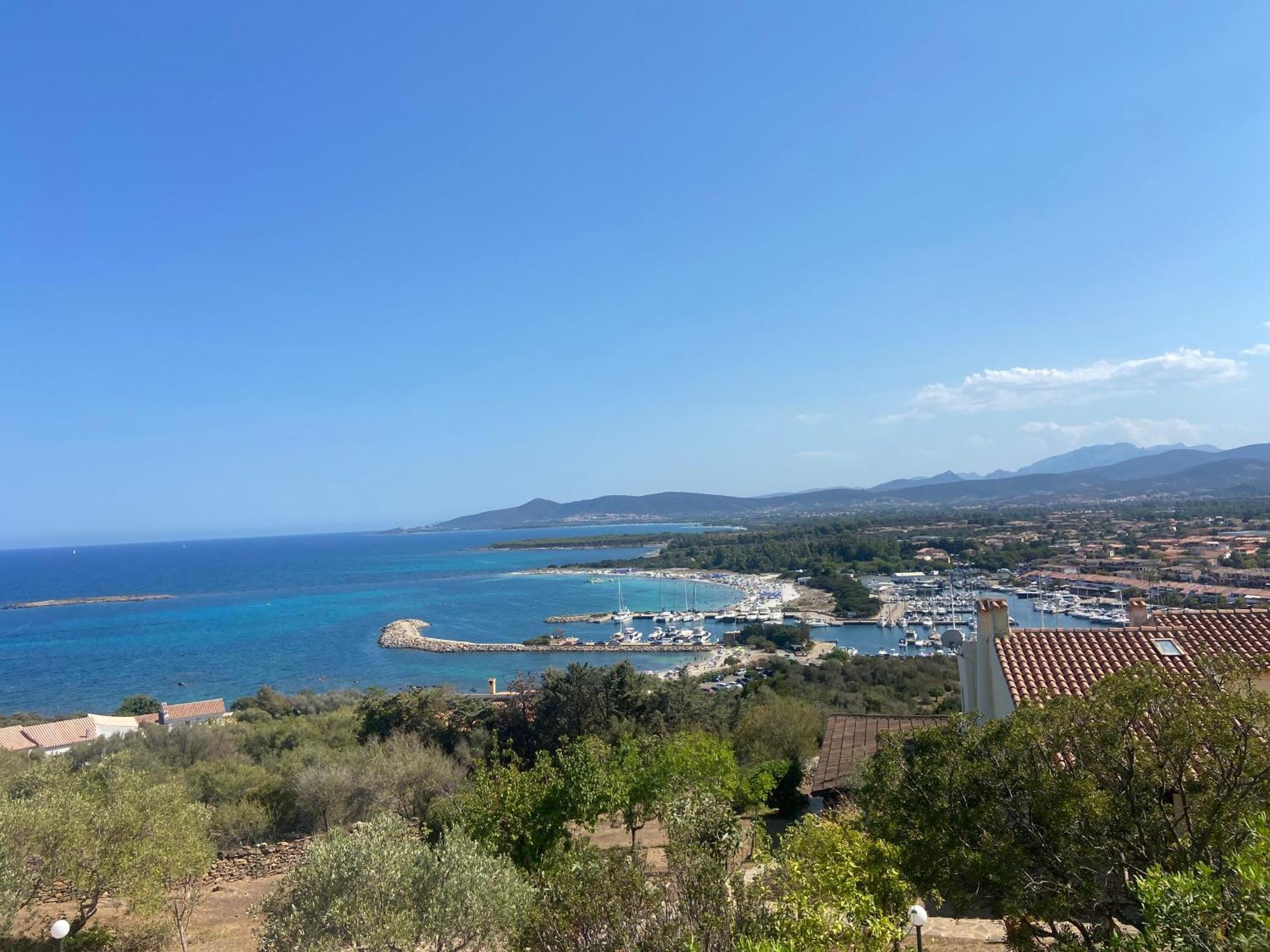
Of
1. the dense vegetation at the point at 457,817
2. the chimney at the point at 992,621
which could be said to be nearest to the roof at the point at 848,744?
the dense vegetation at the point at 457,817

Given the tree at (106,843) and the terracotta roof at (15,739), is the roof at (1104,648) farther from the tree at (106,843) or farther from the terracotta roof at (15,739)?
the terracotta roof at (15,739)

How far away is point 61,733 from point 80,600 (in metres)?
107

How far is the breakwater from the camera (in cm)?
6056

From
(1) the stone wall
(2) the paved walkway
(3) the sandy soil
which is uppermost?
(2) the paved walkway

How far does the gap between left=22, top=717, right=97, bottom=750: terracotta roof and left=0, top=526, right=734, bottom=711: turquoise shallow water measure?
731 inches

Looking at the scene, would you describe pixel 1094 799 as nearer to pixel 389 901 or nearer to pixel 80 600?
pixel 389 901

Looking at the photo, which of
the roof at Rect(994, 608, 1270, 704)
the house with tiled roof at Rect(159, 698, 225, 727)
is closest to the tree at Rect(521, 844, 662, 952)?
the roof at Rect(994, 608, 1270, 704)

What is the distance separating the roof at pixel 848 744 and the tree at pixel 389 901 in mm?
6380

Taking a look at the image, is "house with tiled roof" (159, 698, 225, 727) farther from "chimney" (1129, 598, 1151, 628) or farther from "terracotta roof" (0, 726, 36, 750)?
"chimney" (1129, 598, 1151, 628)

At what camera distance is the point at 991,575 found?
8244 cm

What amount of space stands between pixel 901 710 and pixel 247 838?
77.0 ft

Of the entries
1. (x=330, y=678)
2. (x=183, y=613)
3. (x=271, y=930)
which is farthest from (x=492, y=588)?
(x=271, y=930)

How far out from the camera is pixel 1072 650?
30.5 feet

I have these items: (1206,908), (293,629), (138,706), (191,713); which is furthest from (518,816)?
(293,629)
